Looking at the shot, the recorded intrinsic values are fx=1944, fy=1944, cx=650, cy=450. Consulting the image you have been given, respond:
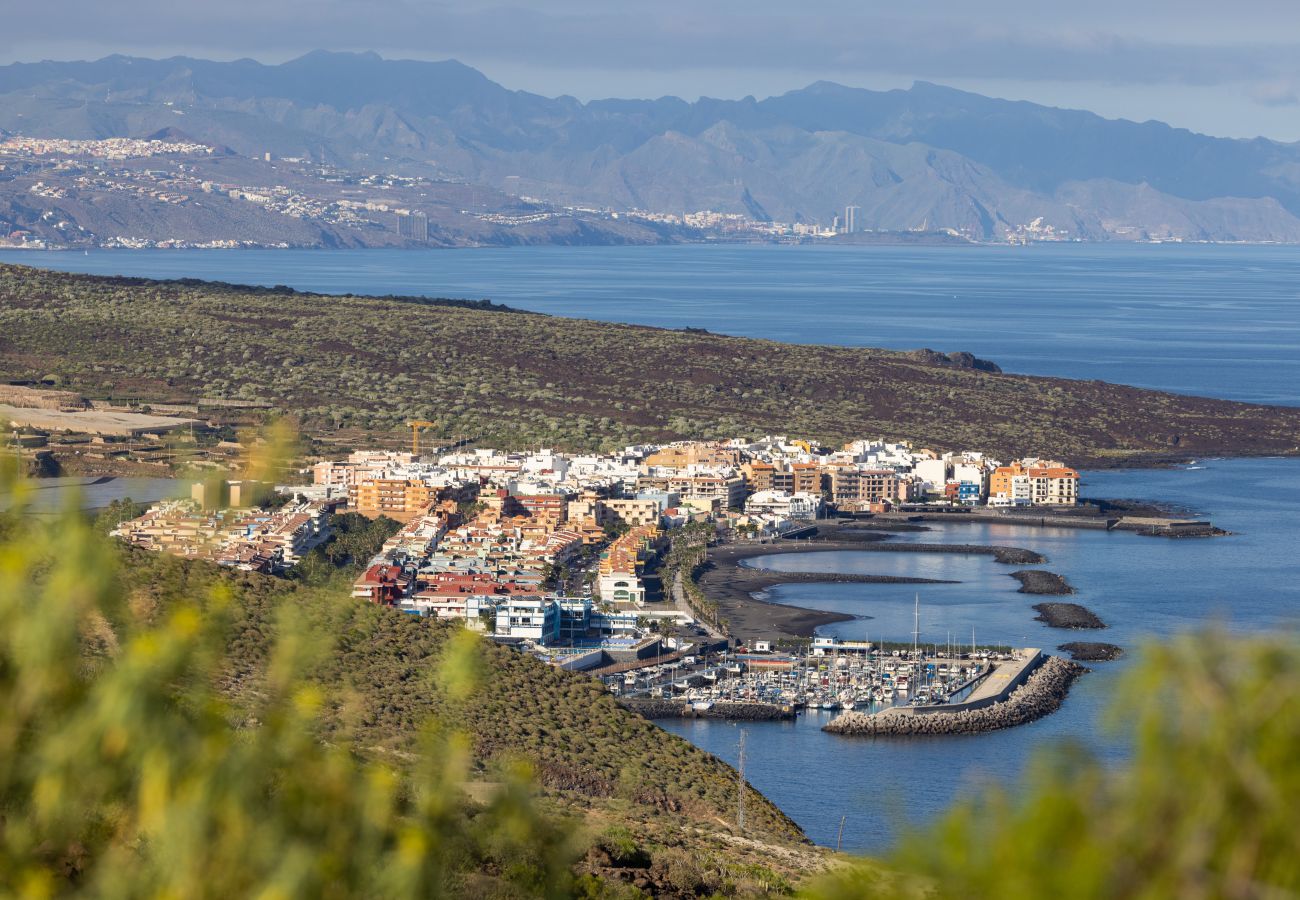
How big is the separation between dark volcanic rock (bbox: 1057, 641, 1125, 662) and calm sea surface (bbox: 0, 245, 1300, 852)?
26 centimetres

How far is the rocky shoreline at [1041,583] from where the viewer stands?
30234 millimetres

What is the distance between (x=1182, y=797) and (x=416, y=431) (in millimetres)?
42184

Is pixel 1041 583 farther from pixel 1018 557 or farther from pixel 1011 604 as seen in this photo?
pixel 1018 557

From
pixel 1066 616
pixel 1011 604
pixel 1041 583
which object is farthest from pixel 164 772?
pixel 1041 583

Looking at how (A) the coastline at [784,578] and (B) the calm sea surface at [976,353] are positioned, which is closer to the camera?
(B) the calm sea surface at [976,353]

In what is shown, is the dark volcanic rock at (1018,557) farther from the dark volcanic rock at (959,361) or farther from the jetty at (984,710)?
the dark volcanic rock at (959,361)

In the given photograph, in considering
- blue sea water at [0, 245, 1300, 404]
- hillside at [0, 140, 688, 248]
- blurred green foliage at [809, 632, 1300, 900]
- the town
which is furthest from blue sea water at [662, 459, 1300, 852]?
hillside at [0, 140, 688, 248]

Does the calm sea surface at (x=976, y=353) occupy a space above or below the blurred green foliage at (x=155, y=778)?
below

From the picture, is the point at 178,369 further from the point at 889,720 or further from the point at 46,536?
the point at 46,536

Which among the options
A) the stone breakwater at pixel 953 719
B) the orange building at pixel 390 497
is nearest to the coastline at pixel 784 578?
the stone breakwater at pixel 953 719

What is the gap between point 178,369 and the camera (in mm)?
51250

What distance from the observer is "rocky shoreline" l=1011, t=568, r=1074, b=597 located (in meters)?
30.2

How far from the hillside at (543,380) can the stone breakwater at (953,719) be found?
80.1 ft

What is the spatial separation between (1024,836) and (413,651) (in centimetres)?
1259
